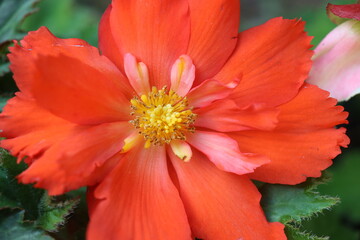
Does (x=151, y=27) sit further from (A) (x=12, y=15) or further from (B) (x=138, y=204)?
(A) (x=12, y=15)

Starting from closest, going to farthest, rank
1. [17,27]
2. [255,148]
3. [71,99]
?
[71,99], [255,148], [17,27]

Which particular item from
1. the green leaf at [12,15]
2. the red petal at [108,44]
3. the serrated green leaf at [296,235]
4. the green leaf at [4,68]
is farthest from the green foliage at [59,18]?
the serrated green leaf at [296,235]

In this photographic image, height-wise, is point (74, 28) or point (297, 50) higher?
point (74, 28)

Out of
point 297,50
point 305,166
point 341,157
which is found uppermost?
point 341,157

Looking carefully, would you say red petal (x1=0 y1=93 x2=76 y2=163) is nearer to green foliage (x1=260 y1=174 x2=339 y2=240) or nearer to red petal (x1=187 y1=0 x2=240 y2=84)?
red petal (x1=187 y1=0 x2=240 y2=84)

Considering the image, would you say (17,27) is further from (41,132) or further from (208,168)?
(208,168)

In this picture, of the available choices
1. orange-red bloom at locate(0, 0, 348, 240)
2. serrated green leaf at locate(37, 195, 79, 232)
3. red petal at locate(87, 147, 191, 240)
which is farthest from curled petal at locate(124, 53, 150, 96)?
serrated green leaf at locate(37, 195, 79, 232)

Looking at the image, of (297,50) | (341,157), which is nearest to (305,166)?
(297,50)
